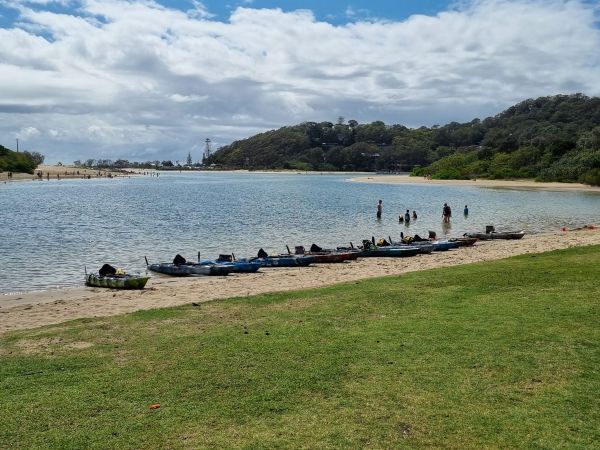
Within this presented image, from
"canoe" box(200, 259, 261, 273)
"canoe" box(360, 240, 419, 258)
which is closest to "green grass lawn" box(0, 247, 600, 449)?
"canoe" box(200, 259, 261, 273)

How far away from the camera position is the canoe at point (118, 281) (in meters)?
22.9

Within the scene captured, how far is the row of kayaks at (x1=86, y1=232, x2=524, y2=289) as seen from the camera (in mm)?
23531

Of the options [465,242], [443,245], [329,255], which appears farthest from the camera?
[465,242]

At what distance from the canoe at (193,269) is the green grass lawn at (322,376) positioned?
11.1 meters

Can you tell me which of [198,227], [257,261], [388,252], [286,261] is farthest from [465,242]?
[198,227]

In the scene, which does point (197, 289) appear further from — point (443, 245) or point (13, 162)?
point (13, 162)

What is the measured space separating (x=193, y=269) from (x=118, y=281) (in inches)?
161

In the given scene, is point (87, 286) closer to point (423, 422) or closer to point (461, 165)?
point (423, 422)

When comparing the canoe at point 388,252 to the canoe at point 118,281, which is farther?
the canoe at point 388,252

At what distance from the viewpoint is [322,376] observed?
9.27 metres

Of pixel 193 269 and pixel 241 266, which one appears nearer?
pixel 193 269

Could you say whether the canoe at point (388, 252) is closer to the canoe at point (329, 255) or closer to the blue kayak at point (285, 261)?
the canoe at point (329, 255)

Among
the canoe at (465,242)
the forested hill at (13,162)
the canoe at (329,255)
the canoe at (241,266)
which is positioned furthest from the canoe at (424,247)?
the forested hill at (13,162)

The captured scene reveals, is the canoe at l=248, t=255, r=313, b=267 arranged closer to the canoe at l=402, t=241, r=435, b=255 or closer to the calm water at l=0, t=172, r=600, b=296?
the calm water at l=0, t=172, r=600, b=296
